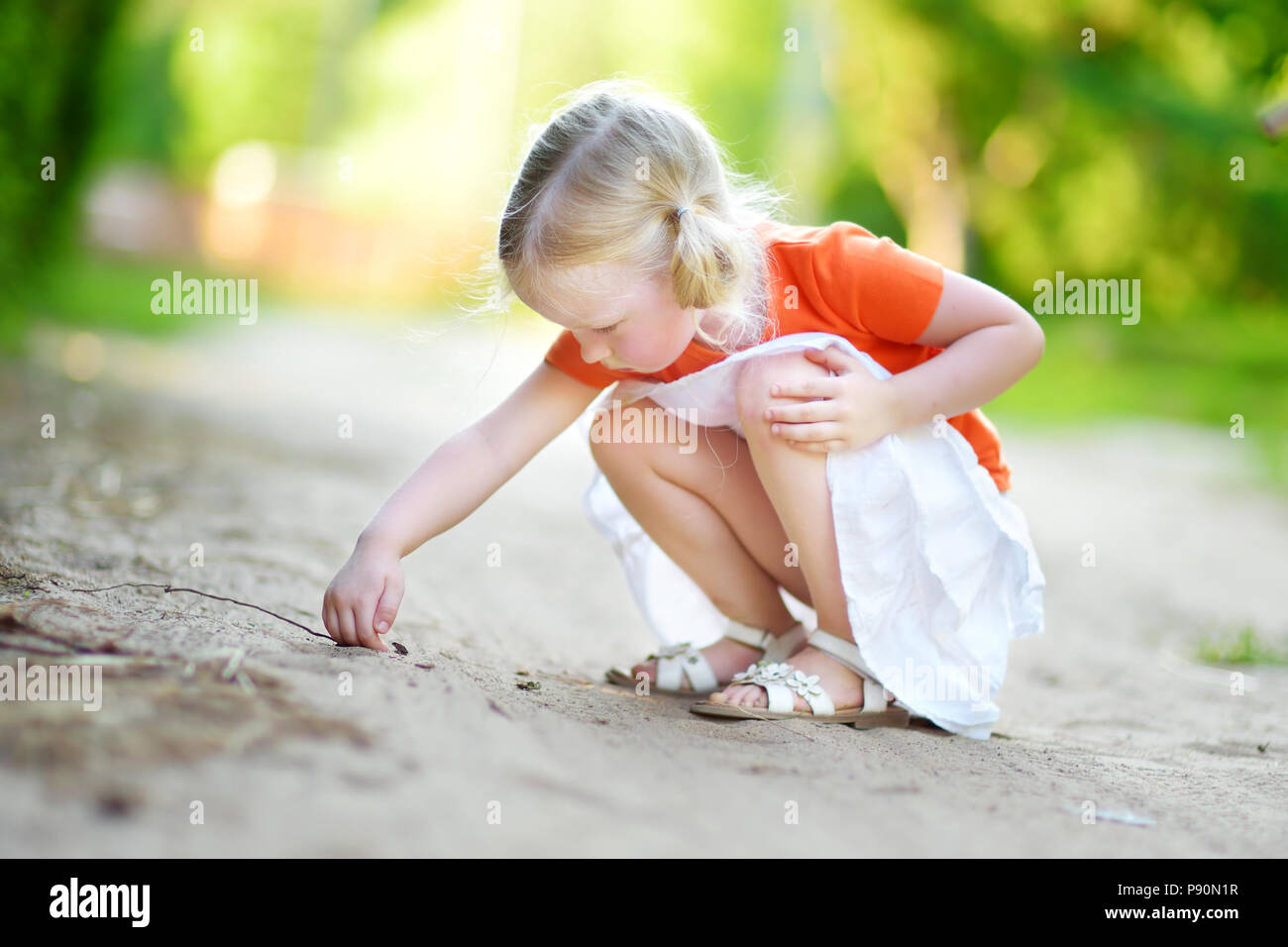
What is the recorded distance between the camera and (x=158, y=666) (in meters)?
1.54

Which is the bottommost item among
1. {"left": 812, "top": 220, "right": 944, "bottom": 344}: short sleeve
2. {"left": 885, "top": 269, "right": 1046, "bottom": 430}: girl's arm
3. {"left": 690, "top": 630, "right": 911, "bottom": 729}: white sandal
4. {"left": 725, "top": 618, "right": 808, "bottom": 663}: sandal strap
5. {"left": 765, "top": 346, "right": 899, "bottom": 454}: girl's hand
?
{"left": 690, "top": 630, "right": 911, "bottom": 729}: white sandal

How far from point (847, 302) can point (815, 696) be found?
2.29 ft

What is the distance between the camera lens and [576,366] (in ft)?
7.41

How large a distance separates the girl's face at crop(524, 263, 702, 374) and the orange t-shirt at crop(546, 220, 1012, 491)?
13 centimetres

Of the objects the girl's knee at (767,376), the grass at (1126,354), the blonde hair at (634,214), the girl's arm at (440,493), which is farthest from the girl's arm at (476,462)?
the grass at (1126,354)

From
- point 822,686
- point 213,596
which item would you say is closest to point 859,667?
point 822,686

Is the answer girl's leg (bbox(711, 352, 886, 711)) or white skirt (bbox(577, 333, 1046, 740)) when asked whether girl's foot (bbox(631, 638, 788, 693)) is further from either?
white skirt (bbox(577, 333, 1046, 740))

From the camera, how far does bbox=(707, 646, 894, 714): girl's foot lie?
205 cm

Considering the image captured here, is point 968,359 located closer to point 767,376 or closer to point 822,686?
point 767,376

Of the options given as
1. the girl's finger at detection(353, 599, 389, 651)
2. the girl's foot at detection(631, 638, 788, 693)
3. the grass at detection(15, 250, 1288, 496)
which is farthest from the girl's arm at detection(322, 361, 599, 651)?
the grass at detection(15, 250, 1288, 496)

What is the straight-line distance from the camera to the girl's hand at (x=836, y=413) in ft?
6.57

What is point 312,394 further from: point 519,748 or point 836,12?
point 836,12

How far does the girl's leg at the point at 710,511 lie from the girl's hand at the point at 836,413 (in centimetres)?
28
